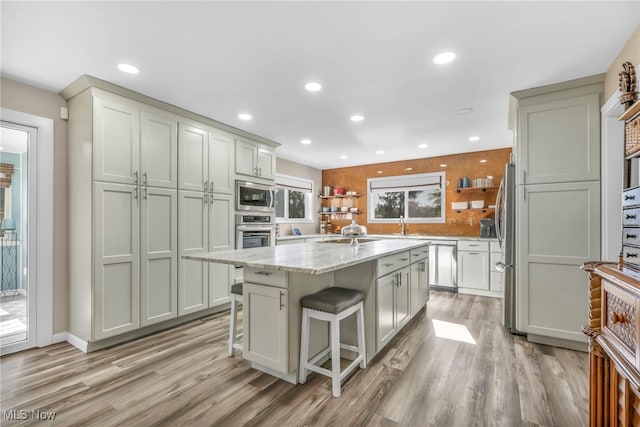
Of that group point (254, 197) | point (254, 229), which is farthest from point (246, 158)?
point (254, 229)

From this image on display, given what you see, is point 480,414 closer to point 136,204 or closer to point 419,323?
point 419,323

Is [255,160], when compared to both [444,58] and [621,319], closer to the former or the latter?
[444,58]

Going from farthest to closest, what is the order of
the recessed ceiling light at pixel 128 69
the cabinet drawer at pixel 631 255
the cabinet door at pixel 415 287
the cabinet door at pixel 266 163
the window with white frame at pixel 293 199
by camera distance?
the window with white frame at pixel 293 199 → the cabinet door at pixel 266 163 → the cabinet door at pixel 415 287 → the recessed ceiling light at pixel 128 69 → the cabinet drawer at pixel 631 255

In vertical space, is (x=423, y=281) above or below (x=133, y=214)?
below

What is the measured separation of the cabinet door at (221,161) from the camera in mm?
3660

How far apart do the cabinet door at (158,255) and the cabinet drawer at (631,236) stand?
138 inches

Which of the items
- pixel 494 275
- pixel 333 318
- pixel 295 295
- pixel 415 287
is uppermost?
pixel 295 295

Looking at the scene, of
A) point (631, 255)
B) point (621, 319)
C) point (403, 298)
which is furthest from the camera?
point (403, 298)

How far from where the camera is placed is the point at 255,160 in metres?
4.29

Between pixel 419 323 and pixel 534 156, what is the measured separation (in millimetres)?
2098

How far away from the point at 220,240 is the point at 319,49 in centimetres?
253

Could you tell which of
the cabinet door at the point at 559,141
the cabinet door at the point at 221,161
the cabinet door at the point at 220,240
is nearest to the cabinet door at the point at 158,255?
the cabinet door at the point at 220,240

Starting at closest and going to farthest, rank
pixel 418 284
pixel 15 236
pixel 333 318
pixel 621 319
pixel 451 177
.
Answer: pixel 621 319 < pixel 333 318 < pixel 15 236 < pixel 418 284 < pixel 451 177

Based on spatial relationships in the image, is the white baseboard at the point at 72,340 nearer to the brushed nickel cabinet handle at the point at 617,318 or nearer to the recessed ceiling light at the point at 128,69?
the recessed ceiling light at the point at 128,69
